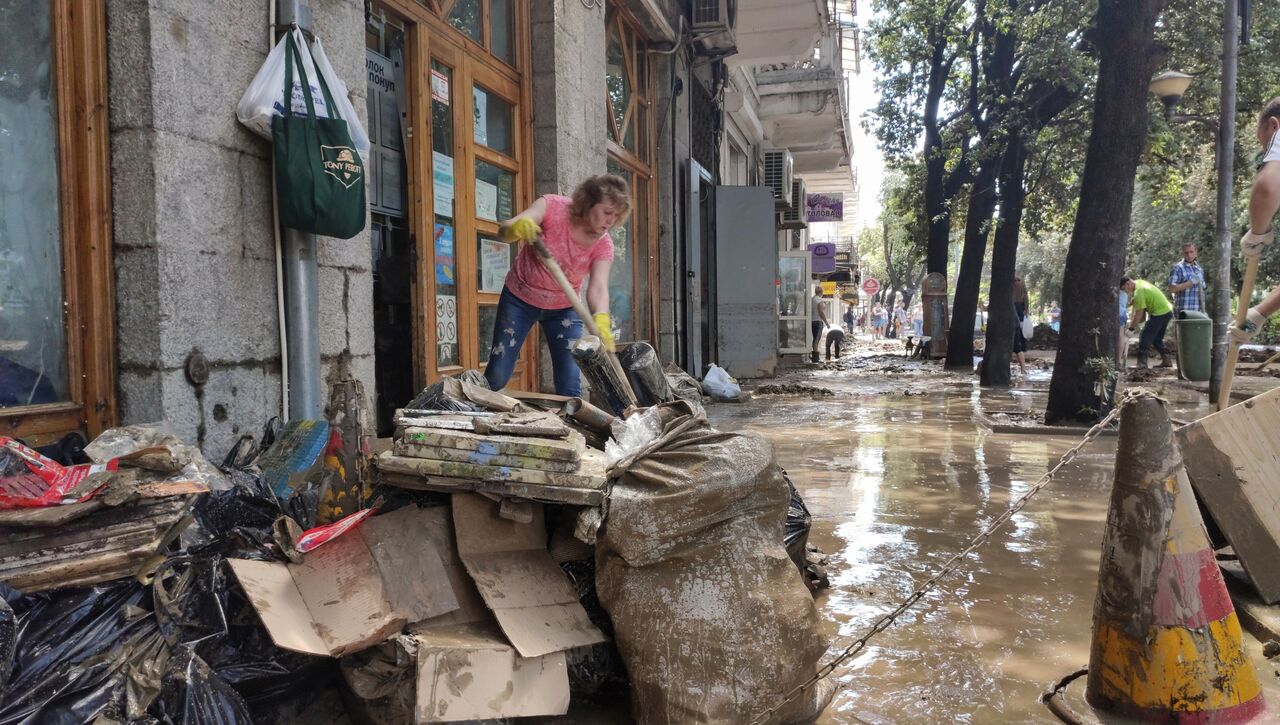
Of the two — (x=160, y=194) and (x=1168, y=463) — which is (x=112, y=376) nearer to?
(x=160, y=194)

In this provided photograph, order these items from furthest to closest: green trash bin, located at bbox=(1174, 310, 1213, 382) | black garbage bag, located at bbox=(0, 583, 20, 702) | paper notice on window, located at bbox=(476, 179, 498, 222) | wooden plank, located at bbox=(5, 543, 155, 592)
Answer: green trash bin, located at bbox=(1174, 310, 1213, 382) → paper notice on window, located at bbox=(476, 179, 498, 222) → wooden plank, located at bbox=(5, 543, 155, 592) → black garbage bag, located at bbox=(0, 583, 20, 702)

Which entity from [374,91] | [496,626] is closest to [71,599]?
[496,626]

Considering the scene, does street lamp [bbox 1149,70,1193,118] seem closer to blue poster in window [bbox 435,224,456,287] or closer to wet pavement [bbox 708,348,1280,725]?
wet pavement [bbox 708,348,1280,725]

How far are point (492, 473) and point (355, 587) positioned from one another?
0.45 m

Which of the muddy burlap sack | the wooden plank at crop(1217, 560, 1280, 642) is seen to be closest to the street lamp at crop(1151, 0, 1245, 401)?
the wooden plank at crop(1217, 560, 1280, 642)

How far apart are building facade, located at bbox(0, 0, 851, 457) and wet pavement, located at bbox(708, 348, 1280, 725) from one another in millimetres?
2355

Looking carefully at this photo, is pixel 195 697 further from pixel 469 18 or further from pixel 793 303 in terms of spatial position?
pixel 793 303

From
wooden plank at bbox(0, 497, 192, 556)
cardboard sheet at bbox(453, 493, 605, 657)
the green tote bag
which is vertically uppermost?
the green tote bag

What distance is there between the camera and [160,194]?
2.83 meters

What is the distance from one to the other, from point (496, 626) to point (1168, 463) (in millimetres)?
1833

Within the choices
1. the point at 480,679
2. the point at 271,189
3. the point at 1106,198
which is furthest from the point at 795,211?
the point at 480,679

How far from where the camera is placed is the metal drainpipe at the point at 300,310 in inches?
132

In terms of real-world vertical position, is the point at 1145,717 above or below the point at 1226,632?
below

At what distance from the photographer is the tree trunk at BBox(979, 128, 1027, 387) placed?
11922 millimetres
